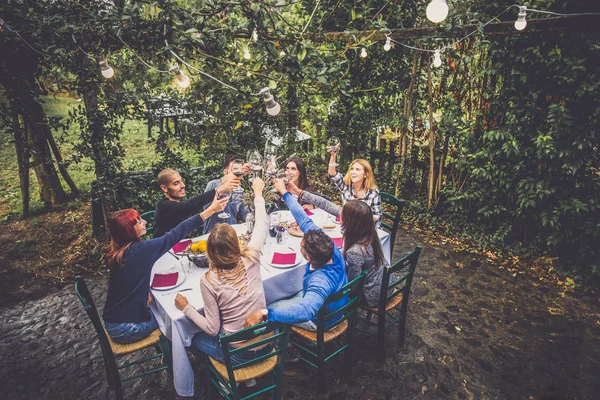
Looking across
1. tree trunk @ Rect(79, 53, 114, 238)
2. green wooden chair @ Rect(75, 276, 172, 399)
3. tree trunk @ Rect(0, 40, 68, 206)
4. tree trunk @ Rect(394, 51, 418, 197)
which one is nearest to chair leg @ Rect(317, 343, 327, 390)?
green wooden chair @ Rect(75, 276, 172, 399)

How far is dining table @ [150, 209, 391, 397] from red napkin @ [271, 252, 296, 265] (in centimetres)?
3

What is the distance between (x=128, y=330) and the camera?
2.52 metres

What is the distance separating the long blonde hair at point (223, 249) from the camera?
2129 mm

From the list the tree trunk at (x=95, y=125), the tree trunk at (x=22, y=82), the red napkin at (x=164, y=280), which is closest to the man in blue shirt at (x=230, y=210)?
the red napkin at (x=164, y=280)

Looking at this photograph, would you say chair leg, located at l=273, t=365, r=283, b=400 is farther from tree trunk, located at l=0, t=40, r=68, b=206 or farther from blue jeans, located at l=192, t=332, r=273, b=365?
tree trunk, located at l=0, t=40, r=68, b=206

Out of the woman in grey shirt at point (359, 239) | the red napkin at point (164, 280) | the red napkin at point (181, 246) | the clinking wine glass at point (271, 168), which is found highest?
the clinking wine glass at point (271, 168)

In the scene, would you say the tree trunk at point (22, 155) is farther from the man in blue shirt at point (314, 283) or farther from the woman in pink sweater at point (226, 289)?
the man in blue shirt at point (314, 283)

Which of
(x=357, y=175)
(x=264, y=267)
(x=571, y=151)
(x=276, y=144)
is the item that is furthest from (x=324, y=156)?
(x=264, y=267)

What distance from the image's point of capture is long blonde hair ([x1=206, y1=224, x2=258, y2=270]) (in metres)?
2.13

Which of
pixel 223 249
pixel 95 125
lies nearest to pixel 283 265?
pixel 223 249

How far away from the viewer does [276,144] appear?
18.8ft

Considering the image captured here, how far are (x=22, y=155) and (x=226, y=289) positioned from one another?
14.4ft

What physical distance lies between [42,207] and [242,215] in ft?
12.7

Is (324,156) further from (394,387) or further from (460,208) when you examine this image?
(394,387)
